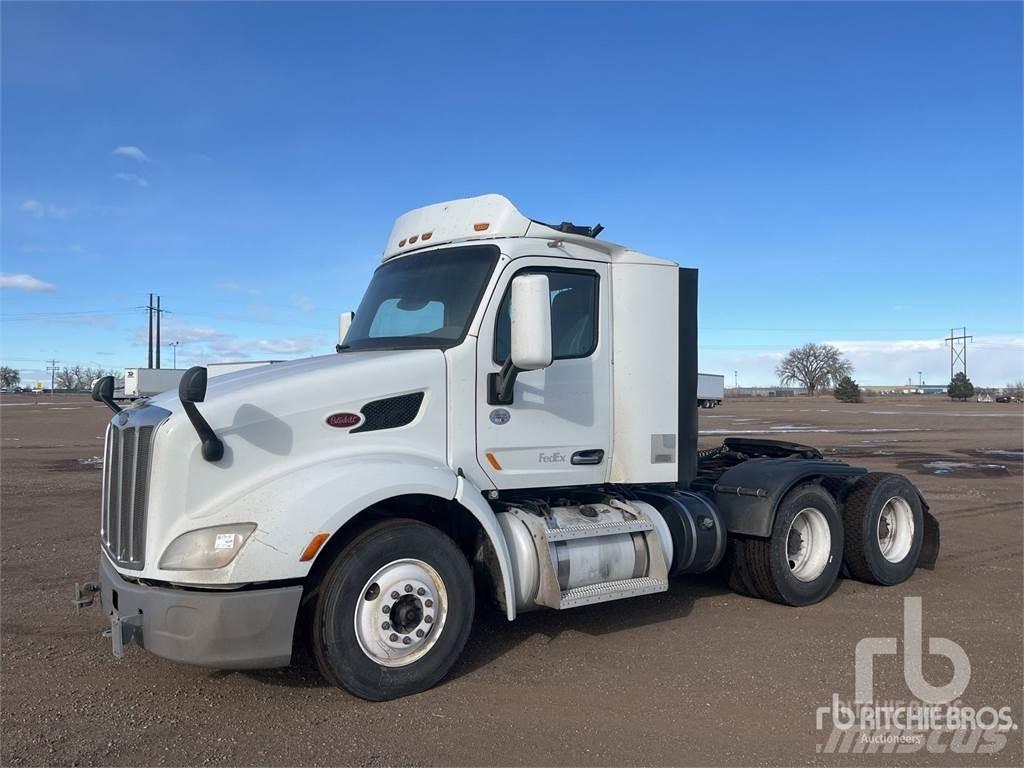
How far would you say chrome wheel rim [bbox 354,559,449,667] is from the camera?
15.4ft

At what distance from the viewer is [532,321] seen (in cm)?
497

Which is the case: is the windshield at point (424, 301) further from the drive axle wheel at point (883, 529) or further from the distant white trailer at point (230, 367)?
the drive axle wheel at point (883, 529)

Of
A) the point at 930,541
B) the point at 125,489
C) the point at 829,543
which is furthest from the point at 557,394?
the point at 930,541

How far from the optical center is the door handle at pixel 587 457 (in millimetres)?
5957

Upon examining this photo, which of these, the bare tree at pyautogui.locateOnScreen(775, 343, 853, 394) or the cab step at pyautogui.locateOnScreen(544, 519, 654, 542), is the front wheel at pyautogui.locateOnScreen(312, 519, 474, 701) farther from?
the bare tree at pyautogui.locateOnScreen(775, 343, 853, 394)

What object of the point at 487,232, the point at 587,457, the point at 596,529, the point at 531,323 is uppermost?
the point at 487,232

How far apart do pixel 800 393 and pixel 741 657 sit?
126150mm

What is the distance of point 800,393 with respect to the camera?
124125mm

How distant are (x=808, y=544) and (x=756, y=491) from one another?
0.91 meters

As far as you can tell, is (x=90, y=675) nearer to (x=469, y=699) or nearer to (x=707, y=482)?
(x=469, y=699)

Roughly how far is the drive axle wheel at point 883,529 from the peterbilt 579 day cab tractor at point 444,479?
0.10 metres

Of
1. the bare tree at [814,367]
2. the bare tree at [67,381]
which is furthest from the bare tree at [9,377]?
the bare tree at [814,367]

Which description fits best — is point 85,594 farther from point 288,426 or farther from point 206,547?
point 288,426

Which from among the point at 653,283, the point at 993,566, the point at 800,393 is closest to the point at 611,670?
the point at 653,283
